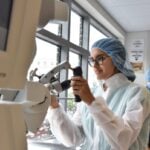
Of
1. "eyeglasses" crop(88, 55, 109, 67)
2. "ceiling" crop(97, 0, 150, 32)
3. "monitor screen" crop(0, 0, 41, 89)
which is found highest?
"ceiling" crop(97, 0, 150, 32)

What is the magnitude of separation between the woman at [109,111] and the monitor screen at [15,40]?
660 millimetres

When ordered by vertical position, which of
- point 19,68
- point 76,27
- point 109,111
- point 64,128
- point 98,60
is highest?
point 76,27

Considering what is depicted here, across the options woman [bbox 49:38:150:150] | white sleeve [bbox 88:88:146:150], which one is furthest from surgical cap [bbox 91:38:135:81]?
white sleeve [bbox 88:88:146:150]

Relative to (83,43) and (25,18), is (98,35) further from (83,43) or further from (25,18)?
(25,18)

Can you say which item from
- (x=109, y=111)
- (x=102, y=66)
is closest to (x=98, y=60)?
(x=102, y=66)

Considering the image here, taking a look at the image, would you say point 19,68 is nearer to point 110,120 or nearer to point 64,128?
point 110,120

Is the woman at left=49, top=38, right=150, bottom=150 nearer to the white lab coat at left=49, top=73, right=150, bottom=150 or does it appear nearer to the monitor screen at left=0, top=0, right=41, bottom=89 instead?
the white lab coat at left=49, top=73, right=150, bottom=150

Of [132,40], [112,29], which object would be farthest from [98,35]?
[132,40]

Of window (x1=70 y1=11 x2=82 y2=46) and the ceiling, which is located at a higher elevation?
the ceiling

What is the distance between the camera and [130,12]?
13.1 feet

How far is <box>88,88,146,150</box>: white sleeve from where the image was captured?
117 centimetres

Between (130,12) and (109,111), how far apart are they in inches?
120

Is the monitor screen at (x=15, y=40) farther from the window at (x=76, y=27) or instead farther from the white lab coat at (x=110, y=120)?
the window at (x=76, y=27)

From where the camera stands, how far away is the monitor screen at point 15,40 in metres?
0.42
